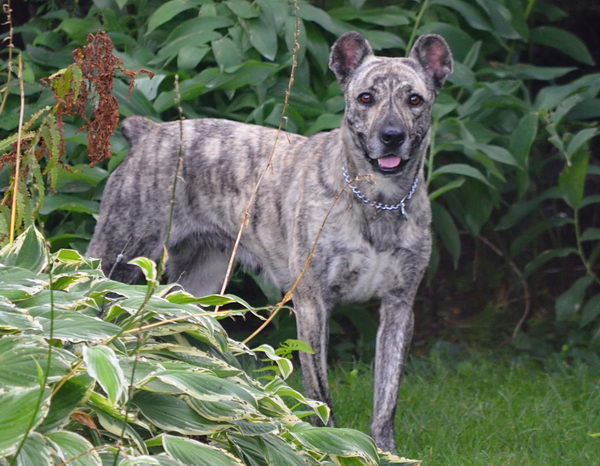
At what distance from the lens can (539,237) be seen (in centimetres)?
723

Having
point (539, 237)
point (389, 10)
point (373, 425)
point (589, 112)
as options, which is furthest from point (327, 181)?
point (539, 237)

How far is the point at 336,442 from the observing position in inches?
116

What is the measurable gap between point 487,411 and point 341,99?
1845mm

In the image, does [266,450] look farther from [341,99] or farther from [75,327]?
[341,99]

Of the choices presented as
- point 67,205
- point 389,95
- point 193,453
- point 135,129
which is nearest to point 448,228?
point 389,95

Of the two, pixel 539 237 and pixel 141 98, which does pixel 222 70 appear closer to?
Answer: pixel 141 98

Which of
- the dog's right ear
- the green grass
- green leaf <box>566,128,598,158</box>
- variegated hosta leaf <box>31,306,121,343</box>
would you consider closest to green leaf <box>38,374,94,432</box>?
variegated hosta leaf <box>31,306,121,343</box>

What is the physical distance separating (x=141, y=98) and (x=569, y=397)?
2691 mm

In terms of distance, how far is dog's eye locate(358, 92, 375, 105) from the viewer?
15.4 ft

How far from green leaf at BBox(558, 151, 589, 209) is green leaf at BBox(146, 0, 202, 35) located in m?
2.27

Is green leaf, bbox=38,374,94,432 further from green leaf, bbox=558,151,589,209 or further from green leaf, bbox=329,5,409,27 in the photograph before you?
green leaf, bbox=558,151,589,209

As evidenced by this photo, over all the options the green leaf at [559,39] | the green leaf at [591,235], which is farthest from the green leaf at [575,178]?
the green leaf at [559,39]

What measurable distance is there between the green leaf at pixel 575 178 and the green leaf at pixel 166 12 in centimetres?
227

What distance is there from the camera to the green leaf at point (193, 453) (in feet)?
8.47
